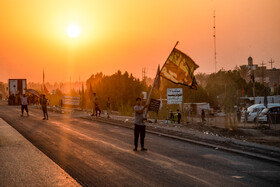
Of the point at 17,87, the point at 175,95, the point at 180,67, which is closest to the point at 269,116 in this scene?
the point at 175,95

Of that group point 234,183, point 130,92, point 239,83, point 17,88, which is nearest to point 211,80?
point 239,83

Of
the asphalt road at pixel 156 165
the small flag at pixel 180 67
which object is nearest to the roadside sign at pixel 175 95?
the small flag at pixel 180 67

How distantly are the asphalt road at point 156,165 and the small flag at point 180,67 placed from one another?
5.07 meters

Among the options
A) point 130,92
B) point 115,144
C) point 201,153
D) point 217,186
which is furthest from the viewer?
point 130,92

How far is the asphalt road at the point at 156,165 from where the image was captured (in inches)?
286

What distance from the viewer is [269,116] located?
20.7 m

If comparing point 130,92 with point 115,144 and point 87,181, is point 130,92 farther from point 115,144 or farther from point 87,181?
point 87,181

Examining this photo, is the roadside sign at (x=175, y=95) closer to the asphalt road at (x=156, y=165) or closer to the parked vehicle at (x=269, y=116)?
the parked vehicle at (x=269, y=116)

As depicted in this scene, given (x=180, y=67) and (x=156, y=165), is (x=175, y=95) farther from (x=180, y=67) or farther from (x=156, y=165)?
(x=156, y=165)

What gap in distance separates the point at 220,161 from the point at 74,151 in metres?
4.80

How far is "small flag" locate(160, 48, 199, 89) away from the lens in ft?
57.1

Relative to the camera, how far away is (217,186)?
22.2 feet

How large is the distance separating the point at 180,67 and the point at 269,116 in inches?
284

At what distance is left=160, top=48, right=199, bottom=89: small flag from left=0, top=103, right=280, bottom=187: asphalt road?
5.07 meters
